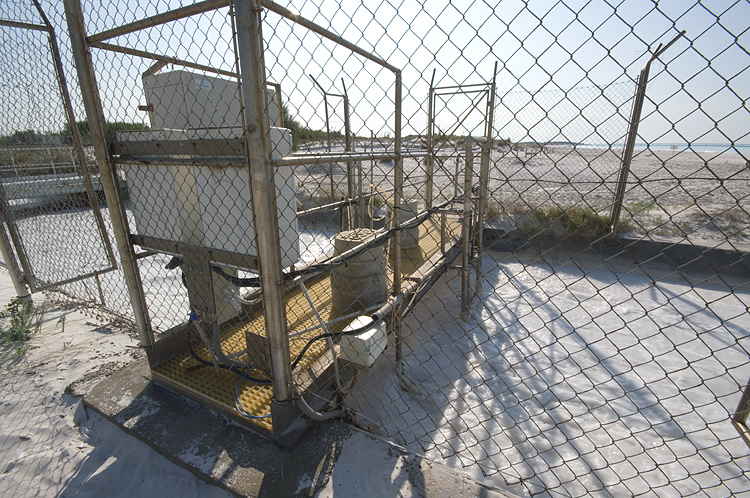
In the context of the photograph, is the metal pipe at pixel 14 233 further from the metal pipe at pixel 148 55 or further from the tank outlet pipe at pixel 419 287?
the tank outlet pipe at pixel 419 287

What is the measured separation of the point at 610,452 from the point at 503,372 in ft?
3.46

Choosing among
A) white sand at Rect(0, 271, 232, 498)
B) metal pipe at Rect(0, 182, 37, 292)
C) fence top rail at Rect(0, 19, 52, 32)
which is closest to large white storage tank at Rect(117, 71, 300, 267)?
white sand at Rect(0, 271, 232, 498)

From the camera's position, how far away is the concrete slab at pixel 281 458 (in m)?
1.68

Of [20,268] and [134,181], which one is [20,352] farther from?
[134,181]

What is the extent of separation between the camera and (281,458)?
1.83 m

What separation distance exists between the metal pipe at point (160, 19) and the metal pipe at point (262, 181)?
486mm

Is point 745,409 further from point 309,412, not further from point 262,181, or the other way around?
point 262,181

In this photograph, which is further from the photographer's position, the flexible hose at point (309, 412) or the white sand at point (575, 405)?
the white sand at point (575, 405)

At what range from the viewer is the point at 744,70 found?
39.0 inches

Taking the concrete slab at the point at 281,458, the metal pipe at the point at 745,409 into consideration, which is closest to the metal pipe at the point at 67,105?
the concrete slab at the point at 281,458

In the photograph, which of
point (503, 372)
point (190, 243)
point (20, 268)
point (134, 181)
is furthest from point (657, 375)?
point (20, 268)

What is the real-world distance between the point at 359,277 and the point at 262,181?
5.74ft

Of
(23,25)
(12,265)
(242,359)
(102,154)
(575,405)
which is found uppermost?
(23,25)

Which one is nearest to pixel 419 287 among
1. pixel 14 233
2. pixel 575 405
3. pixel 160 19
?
pixel 575 405
